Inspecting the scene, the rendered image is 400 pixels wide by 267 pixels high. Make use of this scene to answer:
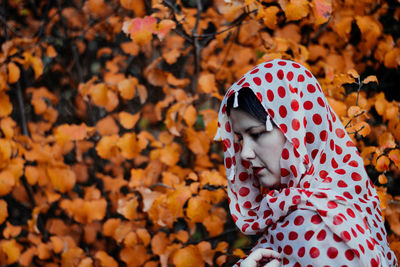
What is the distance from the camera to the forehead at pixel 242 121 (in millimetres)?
1490

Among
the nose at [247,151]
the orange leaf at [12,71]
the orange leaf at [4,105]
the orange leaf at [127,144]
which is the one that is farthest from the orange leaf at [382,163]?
the orange leaf at [4,105]

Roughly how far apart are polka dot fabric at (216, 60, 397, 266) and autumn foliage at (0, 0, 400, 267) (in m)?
0.65

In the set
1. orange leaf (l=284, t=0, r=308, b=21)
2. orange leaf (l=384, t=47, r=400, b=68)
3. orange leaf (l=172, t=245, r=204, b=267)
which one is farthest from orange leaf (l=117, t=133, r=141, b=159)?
orange leaf (l=384, t=47, r=400, b=68)

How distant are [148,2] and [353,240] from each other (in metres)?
2.57

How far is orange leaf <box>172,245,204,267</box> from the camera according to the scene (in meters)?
2.39

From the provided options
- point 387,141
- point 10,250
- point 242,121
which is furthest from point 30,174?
point 387,141

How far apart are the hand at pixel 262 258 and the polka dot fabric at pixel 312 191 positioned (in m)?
0.03

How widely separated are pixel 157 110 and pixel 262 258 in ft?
6.33

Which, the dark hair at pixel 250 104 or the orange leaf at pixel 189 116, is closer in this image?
the dark hair at pixel 250 104

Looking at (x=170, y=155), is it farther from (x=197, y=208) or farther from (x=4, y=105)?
→ (x=4, y=105)

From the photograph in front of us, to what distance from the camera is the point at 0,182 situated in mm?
2871

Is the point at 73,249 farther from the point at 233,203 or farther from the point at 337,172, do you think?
the point at 337,172

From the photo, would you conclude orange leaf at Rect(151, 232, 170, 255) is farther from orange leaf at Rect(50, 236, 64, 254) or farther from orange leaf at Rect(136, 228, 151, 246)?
orange leaf at Rect(50, 236, 64, 254)

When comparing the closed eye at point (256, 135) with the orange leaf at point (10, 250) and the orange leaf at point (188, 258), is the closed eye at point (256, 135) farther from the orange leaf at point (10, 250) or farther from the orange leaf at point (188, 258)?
the orange leaf at point (10, 250)
